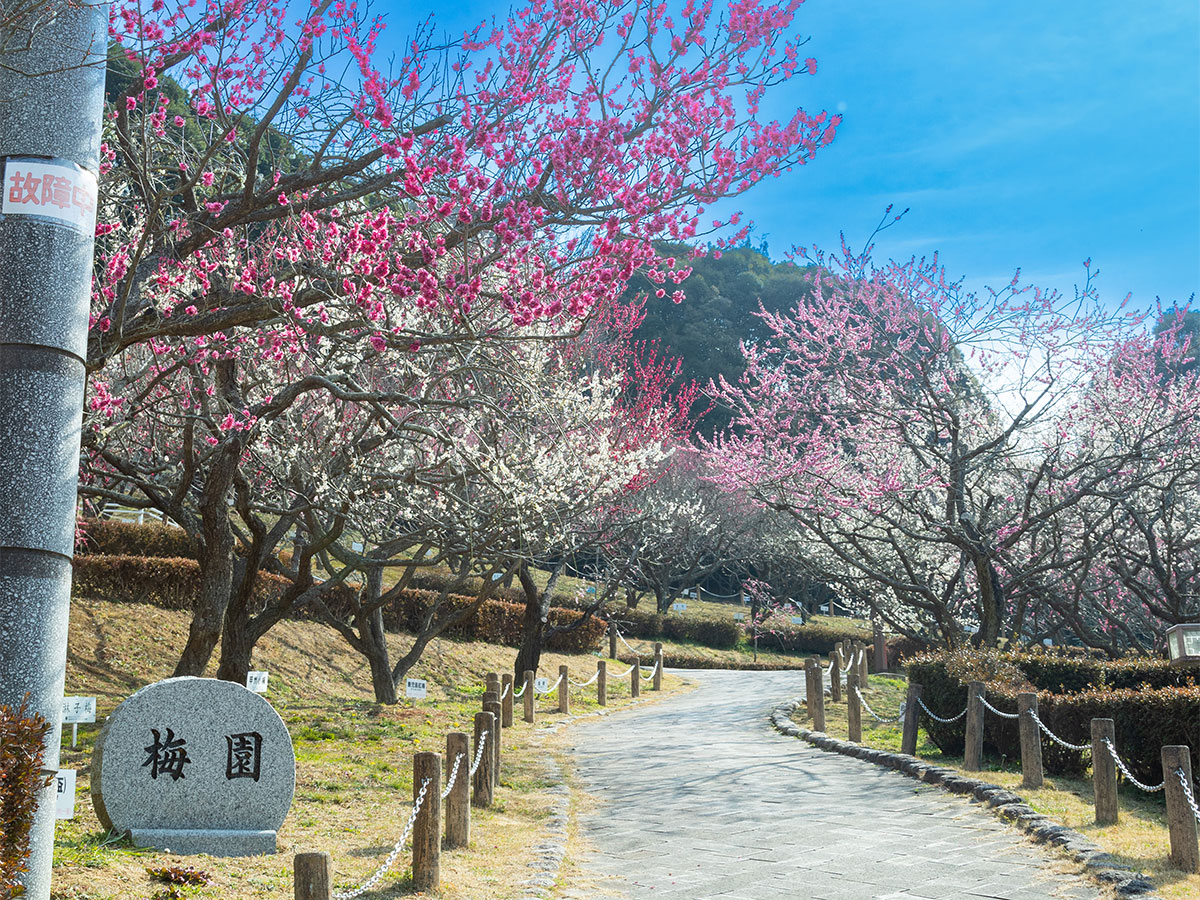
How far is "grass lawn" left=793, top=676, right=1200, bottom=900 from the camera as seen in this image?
A: 19.5ft

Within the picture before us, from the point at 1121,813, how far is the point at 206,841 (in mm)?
7013

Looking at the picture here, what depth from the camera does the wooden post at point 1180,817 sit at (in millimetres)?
6098

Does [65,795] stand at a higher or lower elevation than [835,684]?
higher

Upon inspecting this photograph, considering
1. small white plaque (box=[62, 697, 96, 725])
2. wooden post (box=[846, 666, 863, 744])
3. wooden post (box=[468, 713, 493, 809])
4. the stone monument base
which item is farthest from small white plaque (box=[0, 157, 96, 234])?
wooden post (box=[846, 666, 863, 744])

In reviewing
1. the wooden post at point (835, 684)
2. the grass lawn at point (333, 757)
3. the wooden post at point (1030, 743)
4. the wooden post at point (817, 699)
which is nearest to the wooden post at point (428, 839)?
the grass lawn at point (333, 757)

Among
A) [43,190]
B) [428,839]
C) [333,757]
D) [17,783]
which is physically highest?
[43,190]

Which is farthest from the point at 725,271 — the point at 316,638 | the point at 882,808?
the point at 882,808

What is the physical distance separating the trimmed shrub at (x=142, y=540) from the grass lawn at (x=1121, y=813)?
1186cm

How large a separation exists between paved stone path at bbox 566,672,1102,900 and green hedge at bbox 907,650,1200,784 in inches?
53.1

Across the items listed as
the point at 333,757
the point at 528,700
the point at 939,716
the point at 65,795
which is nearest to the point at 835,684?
the point at 528,700

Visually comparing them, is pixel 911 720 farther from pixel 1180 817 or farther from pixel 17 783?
pixel 17 783

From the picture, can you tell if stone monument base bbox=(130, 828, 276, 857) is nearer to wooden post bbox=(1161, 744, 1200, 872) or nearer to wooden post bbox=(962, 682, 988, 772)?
wooden post bbox=(1161, 744, 1200, 872)

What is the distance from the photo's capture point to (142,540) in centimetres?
1762

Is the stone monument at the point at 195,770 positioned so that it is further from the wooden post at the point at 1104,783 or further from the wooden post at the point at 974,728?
the wooden post at the point at 974,728
